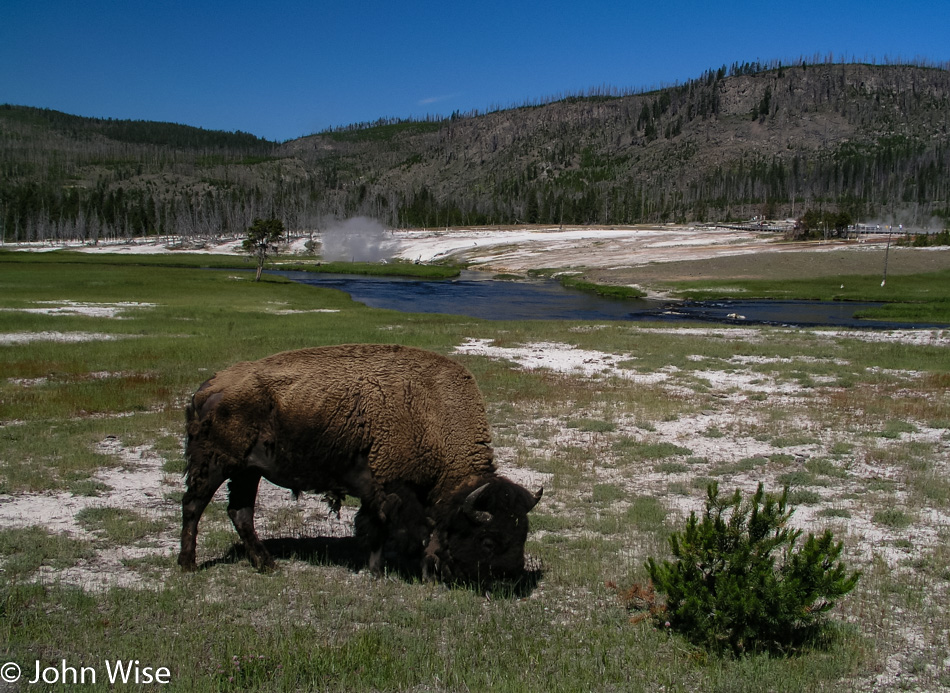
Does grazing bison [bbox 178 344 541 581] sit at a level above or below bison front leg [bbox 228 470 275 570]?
above

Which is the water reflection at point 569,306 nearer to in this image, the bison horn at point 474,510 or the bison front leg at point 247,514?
the bison front leg at point 247,514

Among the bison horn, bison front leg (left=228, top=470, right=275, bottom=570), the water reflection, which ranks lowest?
bison front leg (left=228, top=470, right=275, bottom=570)

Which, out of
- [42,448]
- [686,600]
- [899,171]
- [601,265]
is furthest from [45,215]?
[899,171]

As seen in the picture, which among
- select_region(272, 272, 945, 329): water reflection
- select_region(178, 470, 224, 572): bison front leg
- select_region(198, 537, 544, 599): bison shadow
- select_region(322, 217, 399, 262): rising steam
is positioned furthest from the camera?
select_region(322, 217, 399, 262): rising steam

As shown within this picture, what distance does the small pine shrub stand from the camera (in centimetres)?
507

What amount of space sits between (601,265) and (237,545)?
268 ft

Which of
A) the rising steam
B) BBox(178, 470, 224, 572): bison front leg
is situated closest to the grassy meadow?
BBox(178, 470, 224, 572): bison front leg

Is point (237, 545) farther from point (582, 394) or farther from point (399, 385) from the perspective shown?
point (582, 394)

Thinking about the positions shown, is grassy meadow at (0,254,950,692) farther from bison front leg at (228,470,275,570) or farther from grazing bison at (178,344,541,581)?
grazing bison at (178,344,541,581)

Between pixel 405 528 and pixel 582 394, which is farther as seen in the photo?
pixel 582 394

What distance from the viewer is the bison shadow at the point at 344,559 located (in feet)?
20.5

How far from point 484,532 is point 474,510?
230 millimetres

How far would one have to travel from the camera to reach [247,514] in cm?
696

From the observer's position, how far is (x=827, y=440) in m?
12.6
